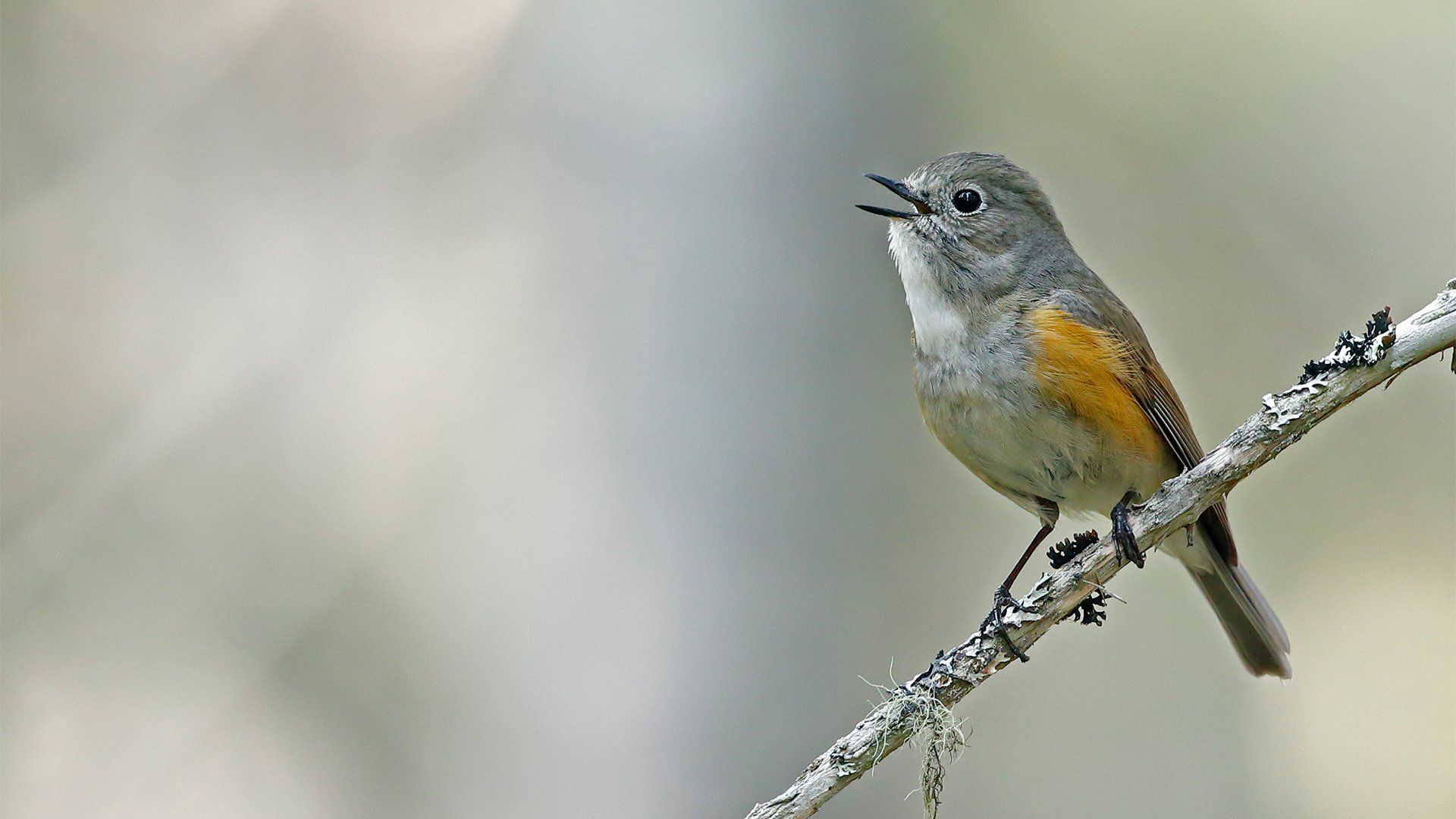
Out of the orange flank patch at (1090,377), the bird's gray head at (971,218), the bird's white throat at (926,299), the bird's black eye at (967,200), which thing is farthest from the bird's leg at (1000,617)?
the bird's black eye at (967,200)

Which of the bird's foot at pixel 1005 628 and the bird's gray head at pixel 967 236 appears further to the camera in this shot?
the bird's gray head at pixel 967 236

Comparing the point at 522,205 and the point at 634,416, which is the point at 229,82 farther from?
the point at 634,416

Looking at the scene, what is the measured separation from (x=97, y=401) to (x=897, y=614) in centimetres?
347

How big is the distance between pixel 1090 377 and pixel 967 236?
61 cm

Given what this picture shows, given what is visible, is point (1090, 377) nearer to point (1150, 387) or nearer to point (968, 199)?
point (1150, 387)

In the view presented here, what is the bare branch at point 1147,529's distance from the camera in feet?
6.64

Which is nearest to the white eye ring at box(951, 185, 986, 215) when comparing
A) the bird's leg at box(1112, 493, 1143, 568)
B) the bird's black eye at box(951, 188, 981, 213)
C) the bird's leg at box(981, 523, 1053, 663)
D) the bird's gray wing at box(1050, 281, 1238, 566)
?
the bird's black eye at box(951, 188, 981, 213)

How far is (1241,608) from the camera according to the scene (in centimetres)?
343

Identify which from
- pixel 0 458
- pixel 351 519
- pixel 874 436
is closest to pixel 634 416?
pixel 874 436

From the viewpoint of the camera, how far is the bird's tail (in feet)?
11.0

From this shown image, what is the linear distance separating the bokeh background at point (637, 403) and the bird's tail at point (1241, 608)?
39.3 inches

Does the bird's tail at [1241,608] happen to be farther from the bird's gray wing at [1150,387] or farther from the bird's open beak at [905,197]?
the bird's open beak at [905,197]

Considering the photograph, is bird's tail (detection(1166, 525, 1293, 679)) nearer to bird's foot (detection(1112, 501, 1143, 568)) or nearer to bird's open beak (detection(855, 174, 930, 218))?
bird's foot (detection(1112, 501, 1143, 568))

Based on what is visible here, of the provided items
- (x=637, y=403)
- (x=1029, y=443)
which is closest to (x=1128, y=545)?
(x=1029, y=443)
